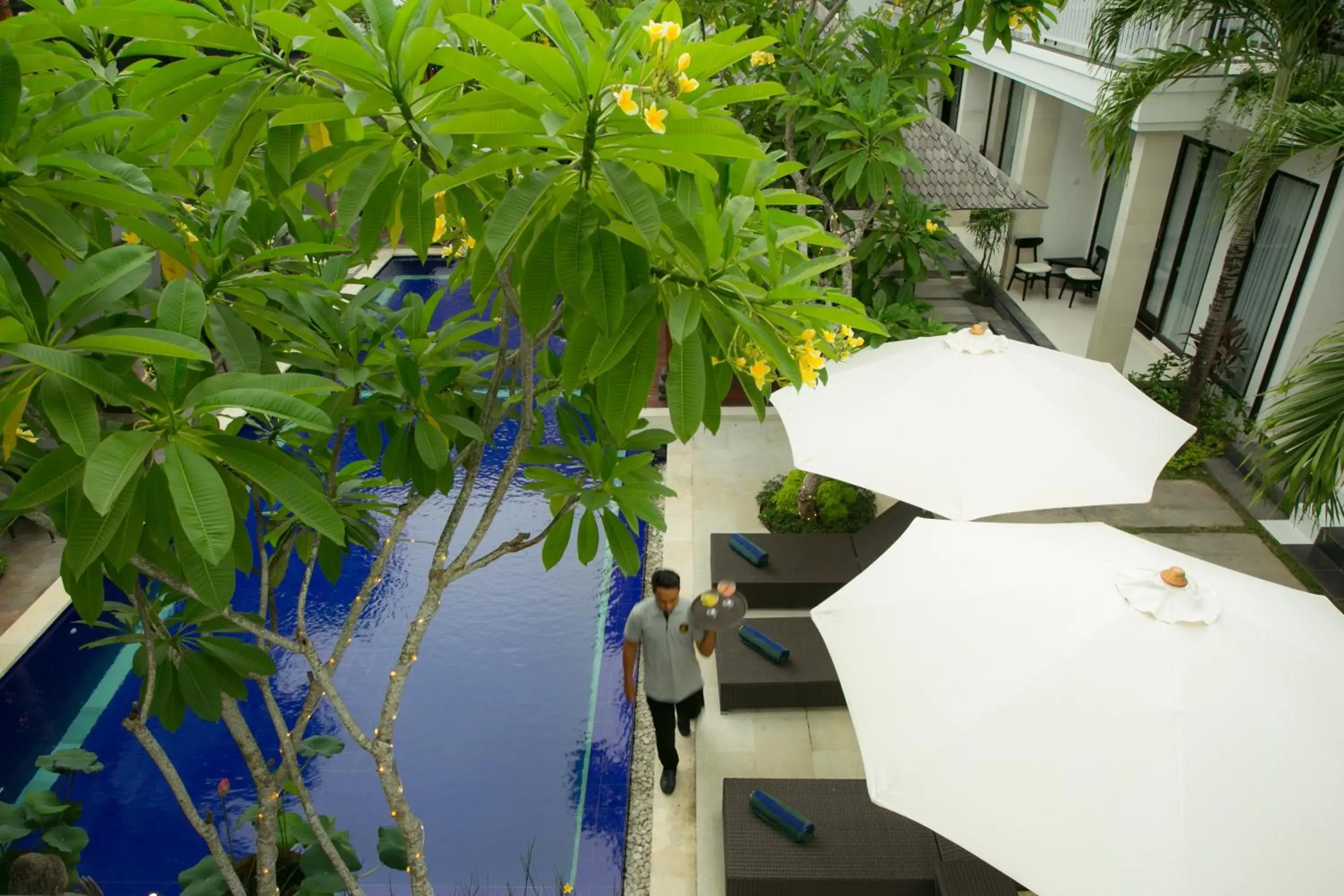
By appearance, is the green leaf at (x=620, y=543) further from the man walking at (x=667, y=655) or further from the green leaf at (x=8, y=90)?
the green leaf at (x=8, y=90)

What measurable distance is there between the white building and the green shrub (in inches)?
9.2

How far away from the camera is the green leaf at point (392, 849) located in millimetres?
4590

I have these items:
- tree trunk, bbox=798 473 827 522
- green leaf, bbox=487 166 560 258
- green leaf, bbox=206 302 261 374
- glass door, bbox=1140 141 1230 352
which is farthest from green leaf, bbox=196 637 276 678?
glass door, bbox=1140 141 1230 352

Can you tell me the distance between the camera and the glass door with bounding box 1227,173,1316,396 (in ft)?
34.1

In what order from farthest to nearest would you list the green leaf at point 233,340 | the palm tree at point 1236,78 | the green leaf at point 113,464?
the palm tree at point 1236,78
the green leaf at point 233,340
the green leaf at point 113,464

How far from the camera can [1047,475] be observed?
20.1 ft

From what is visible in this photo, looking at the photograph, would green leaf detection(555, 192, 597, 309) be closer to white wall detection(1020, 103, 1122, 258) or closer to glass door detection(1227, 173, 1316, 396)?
glass door detection(1227, 173, 1316, 396)

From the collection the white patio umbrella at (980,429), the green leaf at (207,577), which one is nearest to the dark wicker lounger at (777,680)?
the white patio umbrella at (980,429)

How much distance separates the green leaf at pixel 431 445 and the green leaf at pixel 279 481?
91 cm

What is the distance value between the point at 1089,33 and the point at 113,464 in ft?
39.0

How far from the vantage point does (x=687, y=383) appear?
2.55 meters

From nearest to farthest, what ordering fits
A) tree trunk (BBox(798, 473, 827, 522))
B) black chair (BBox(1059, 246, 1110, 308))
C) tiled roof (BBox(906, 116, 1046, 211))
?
tree trunk (BBox(798, 473, 827, 522))
tiled roof (BBox(906, 116, 1046, 211))
black chair (BBox(1059, 246, 1110, 308))

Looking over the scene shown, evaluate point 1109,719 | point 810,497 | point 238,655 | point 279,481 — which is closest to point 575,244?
point 279,481

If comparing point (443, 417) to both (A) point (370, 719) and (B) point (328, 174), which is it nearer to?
(B) point (328, 174)
